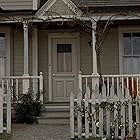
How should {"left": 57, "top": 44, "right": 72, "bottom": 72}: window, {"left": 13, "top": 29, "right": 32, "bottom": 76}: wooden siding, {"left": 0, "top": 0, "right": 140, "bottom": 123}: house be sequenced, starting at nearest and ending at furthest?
1. {"left": 0, "top": 0, "right": 140, "bottom": 123}: house
2. {"left": 13, "top": 29, "right": 32, "bottom": 76}: wooden siding
3. {"left": 57, "top": 44, "right": 72, "bottom": 72}: window

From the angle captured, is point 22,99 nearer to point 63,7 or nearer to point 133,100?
point 63,7

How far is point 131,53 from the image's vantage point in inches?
545

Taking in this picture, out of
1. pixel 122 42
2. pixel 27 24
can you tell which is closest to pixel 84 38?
pixel 122 42

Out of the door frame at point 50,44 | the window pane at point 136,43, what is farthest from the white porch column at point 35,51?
the window pane at point 136,43

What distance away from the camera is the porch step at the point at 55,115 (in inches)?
460

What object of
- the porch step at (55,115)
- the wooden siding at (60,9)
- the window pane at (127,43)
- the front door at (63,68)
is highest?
the wooden siding at (60,9)

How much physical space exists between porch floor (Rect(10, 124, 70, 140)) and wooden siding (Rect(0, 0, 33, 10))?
16.2 feet

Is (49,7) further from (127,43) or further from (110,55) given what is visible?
(127,43)

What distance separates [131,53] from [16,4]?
4.81 metres

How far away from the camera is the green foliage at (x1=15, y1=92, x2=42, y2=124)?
37.9 ft

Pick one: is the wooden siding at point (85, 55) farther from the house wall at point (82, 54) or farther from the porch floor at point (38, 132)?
the porch floor at point (38, 132)

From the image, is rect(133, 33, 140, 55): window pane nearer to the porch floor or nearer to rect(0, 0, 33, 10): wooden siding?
rect(0, 0, 33, 10): wooden siding

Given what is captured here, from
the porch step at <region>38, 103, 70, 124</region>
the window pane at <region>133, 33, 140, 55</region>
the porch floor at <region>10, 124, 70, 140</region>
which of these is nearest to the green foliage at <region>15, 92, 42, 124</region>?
the porch step at <region>38, 103, 70, 124</region>

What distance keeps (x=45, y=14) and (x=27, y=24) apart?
0.78 m
